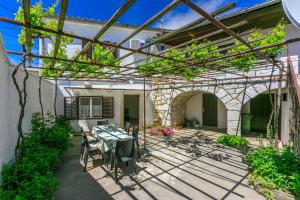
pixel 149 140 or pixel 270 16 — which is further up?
pixel 270 16

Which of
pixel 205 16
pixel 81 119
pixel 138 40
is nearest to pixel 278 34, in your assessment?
pixel 205 16

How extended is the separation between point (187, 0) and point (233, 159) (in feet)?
17.3

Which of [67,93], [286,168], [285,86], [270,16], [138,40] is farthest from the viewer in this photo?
[138,40]

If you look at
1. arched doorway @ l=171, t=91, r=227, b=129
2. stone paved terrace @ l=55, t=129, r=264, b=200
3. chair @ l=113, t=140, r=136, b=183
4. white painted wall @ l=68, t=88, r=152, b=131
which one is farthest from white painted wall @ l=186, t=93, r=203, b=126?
chair @ l=113, t=140, r=136, b=183

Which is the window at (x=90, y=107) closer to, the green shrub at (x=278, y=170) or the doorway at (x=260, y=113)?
the green shrub at (x=278, y=170)

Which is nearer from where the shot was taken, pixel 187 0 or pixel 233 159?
pixel 187 0

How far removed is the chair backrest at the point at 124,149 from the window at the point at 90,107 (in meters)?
5.51

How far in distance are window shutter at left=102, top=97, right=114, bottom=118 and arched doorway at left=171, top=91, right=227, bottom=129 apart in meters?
3.59

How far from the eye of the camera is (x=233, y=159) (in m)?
5.36

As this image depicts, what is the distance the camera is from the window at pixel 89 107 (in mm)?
8880

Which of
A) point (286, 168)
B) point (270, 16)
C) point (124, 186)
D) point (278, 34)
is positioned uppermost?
point (270, 16)

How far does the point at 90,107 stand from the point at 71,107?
0.97 metres

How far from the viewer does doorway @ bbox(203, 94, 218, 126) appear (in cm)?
1075

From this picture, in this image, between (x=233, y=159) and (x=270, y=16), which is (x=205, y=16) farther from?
(x=270, y=16)
